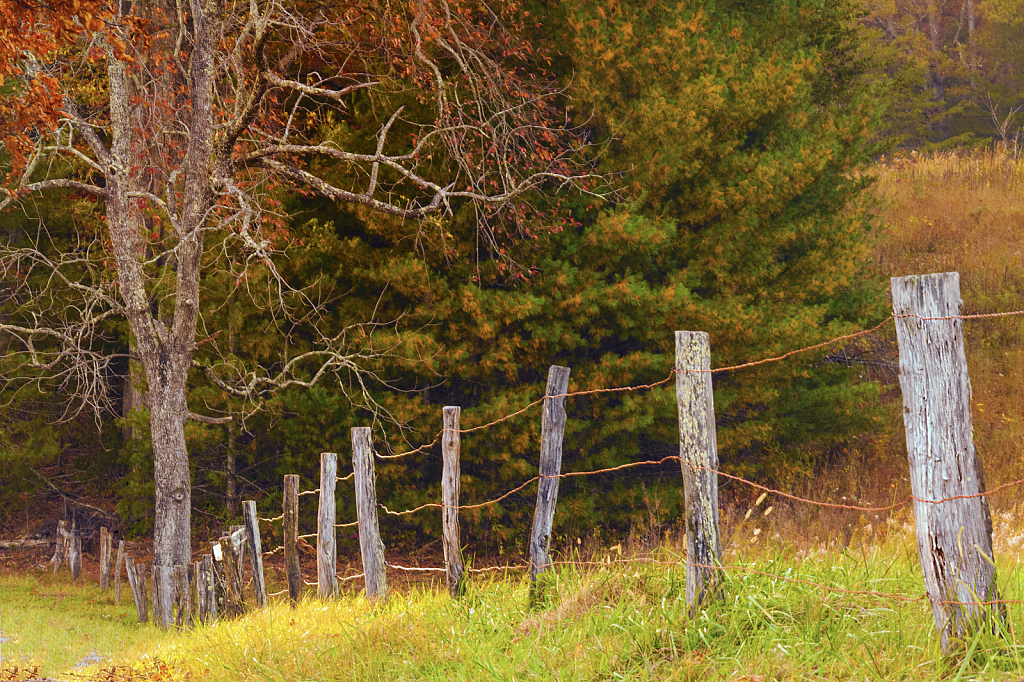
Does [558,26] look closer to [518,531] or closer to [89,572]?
[518,531]

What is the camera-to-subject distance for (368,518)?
6312 mm

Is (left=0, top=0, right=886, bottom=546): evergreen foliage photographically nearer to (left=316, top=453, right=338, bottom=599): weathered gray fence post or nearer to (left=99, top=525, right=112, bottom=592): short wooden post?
(left=99, top=525, right=112, bottom=592): short wooden post

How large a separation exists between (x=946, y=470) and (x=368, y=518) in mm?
4254

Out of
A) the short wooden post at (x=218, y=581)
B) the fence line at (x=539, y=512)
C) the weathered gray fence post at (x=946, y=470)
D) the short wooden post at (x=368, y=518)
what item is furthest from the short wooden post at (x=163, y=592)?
the weathered gray fence post at (x=946, y=470)

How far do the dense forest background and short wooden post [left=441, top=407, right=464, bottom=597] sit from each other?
4.97 metres

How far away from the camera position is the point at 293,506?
7.55 metres

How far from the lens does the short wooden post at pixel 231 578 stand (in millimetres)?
7644

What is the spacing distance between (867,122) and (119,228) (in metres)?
11.1

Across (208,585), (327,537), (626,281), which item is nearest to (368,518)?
(327,537)

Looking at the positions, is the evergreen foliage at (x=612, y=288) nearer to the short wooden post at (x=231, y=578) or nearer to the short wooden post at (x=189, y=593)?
the short wooden post at (x=189, y=593)

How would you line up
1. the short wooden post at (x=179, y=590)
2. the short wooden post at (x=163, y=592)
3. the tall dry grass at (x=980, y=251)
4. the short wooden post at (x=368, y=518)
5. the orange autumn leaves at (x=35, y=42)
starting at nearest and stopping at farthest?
the short wooden post at (x=368, y=518), the orange autumn leaves at (x=35, y=42), the short wooden post at (x=179, y=590), the short wooden post at (x=163, y=592), the tall dry grass at (x=980, y=251)

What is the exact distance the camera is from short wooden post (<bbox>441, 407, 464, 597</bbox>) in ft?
17.4

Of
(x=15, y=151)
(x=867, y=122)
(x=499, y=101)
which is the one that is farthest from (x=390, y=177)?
(x=867, y=122)

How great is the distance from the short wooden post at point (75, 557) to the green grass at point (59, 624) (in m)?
0.17
